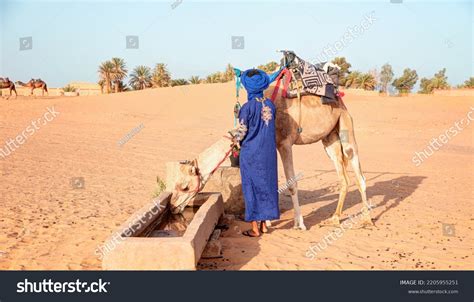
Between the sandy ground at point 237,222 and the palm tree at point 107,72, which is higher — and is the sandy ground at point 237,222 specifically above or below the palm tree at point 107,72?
below

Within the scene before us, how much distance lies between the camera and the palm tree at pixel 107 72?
49.7m

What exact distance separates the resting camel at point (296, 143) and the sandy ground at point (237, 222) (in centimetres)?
79

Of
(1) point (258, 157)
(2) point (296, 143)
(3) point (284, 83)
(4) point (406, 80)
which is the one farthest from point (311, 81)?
(4) point (406, 80)

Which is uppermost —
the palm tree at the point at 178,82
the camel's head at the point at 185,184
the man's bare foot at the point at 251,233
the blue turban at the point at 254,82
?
the palm tree at the point at 178,82

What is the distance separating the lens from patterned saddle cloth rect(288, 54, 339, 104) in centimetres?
699

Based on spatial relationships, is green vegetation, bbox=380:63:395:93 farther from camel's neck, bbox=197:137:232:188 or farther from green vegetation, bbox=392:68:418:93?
camel's neck, bbox=197:137:232:188

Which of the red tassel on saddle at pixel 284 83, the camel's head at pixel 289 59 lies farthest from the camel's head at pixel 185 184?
the camel's head at pixel 289 59

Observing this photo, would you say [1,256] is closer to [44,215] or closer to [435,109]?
[44,215]

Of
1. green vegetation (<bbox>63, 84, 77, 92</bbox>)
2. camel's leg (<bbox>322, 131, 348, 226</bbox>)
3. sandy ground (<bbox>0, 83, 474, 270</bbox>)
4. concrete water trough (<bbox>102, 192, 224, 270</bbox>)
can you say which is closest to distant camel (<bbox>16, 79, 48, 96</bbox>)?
sandy ground (<bbox>0, 83, 474, 270</bbox>)

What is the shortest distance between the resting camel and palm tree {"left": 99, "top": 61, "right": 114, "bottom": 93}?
149ft

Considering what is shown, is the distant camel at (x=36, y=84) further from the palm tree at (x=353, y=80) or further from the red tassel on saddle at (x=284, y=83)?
the red tassel on saddle at (x=284, y=83)

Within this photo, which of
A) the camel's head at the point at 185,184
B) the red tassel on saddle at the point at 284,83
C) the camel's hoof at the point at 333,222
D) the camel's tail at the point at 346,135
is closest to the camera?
the camel's head at the point at 185,184

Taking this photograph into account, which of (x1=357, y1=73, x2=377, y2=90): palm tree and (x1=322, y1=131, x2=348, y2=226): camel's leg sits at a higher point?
(x1=357, y1=73, x2=377, y2=90): palm tree

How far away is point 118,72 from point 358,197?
44.9m
